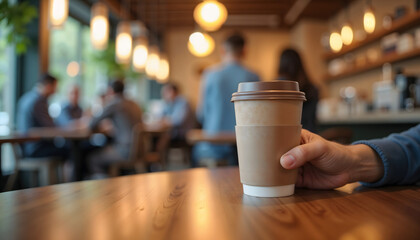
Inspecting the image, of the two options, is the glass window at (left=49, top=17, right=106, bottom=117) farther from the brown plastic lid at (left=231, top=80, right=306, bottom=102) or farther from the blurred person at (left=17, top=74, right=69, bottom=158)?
the brown plastic lid at (left=231, top=80, right=306, bottom=102)

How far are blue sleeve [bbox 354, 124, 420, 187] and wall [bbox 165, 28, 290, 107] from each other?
31.3 ft

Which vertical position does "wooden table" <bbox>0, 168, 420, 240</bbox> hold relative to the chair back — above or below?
above

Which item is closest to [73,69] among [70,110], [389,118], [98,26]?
[70,110]

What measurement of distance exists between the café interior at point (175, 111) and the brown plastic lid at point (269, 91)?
0.58 feet

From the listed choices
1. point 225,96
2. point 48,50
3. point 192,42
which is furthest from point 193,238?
point 192,42

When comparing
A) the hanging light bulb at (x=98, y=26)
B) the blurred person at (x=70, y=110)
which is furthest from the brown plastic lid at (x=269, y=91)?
the blurred person at (x=70, y=110)

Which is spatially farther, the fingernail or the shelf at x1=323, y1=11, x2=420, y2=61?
the shelf at x1=323, y1=11, x2=420, y2=61

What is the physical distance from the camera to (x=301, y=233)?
44cm

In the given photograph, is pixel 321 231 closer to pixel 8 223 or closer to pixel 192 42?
pixel 8 223

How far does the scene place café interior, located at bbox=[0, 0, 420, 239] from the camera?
516mm

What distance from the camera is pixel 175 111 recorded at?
7.20m

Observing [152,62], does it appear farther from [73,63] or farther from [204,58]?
[204,58]

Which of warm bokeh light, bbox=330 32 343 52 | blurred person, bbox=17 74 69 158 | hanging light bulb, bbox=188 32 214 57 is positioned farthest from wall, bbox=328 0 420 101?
blurred person, bbox=17 74 69 158

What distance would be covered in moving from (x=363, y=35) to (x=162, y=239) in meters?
7.20
